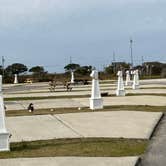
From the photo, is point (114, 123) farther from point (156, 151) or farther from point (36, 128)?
point (156, 151)

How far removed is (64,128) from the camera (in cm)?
1255

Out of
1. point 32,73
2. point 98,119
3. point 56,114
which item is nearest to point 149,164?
point 98,119

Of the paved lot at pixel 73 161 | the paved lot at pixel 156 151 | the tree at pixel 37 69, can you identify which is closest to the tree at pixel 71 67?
the tree at pixel 37 69

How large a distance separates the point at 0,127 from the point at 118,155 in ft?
7.14

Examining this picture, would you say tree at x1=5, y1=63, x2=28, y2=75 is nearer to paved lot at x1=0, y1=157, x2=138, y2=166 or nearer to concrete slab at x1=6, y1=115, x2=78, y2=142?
concrete slab at x1=6, y1=115, x2=78, y2=142

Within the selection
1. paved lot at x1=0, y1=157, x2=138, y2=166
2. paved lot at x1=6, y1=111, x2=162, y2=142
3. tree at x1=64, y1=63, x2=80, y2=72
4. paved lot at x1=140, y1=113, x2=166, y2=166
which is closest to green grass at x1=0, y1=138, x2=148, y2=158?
paved lot at x1=140, y1=113, x2=166, y2=166

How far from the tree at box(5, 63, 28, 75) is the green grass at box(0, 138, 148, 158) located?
49.7 metres

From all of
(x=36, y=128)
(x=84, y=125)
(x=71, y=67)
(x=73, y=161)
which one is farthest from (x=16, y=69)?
(x=73, y=161)

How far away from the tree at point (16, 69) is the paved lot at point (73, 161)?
5153 centimetres

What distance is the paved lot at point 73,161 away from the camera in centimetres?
853

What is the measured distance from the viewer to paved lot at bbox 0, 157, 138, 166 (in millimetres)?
8531

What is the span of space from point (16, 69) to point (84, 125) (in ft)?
158

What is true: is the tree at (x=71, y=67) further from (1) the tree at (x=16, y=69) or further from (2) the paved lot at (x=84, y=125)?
(2) the paved lot at (x=84, y=125)

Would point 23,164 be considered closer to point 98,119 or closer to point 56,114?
point 98,119
